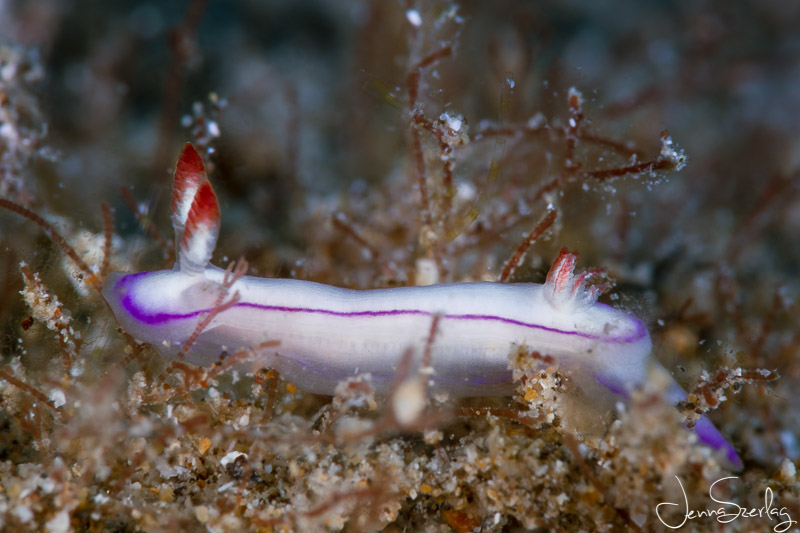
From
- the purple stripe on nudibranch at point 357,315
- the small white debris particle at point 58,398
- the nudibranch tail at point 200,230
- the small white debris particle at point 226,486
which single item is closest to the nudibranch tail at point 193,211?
the nudibranch tail at point 200,230

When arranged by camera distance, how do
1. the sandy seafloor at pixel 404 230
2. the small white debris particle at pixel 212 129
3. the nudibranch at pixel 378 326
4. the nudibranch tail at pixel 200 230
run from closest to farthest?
the sandy seafloor at pixel 404 230 → the nudibranch tail at pixel 200 230 → the nudibranch at pixel 378 326 → the small white debris particle at pixel 212 129

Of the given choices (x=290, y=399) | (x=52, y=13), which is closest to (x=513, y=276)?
(x=290, y=399)

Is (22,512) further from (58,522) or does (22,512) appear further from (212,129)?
(212,129)

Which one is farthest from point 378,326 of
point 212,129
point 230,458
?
point 212,129

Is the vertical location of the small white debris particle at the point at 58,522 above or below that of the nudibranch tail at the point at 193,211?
below

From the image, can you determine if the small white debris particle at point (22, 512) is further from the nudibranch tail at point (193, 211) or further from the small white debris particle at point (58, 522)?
the nudibranch tail at point (193, 211)

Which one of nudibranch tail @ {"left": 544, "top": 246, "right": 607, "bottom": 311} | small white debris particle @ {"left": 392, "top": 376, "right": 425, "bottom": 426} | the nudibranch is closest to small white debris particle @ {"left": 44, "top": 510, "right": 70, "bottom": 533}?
the nudibranch

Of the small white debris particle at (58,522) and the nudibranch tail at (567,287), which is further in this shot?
the nudibranch tail at (567,287)

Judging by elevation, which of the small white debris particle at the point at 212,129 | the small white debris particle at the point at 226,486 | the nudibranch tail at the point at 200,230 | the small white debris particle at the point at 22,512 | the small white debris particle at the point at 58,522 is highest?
the small white debris particle at the point at 212,129
